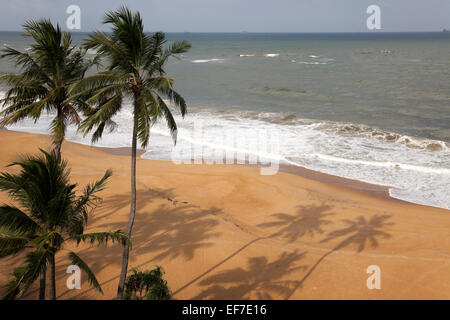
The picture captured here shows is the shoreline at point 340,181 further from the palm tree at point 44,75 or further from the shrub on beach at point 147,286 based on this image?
the palm tree at point 44,75

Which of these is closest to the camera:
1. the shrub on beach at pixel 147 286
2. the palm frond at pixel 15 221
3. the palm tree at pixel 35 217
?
the palm tree at pixel 35 217

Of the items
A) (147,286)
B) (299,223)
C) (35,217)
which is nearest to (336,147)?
(299,223)

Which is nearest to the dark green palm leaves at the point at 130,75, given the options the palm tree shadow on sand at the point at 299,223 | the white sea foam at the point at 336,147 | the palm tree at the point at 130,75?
the palm tree at the point at 130,75

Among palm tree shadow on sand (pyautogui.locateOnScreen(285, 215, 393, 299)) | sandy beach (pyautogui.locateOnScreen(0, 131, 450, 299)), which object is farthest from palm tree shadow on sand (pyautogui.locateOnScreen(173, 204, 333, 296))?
palm tree shadow on sand (pyautogui.locateOnScreen(285, 215, 393, 299))

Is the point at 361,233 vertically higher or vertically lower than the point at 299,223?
lower

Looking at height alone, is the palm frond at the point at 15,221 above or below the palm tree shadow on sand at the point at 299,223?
above

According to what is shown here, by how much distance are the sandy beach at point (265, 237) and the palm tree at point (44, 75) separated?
15.3 feet

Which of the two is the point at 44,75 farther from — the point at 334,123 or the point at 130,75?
the point at 334,123

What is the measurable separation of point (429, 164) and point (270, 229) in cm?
1303

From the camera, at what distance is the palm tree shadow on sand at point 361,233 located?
46.1 feet

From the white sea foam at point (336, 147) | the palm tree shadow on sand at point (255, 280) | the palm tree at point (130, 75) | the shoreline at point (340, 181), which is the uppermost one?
the palm tree at point (130, 75)

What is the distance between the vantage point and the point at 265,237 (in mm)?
14453

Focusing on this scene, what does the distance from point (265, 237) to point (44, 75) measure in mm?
8891
